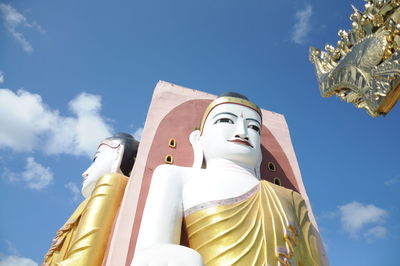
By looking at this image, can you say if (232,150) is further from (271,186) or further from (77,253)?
(77,253)

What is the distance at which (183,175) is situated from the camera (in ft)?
9.71

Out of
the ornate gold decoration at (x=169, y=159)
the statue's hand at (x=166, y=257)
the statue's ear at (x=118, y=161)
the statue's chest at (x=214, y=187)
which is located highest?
the statue's ear at (x=118, y=161)

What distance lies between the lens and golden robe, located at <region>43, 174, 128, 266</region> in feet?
9.06

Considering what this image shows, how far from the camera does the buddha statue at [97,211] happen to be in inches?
110

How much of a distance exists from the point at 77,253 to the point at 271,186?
70.5 inches

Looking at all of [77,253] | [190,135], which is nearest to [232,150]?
[190,135]

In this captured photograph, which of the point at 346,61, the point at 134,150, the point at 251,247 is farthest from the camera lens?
the point at 134,150

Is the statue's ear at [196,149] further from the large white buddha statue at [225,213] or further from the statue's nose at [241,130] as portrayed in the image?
the statue's nose at [241,130]

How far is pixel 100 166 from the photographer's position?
3992mm

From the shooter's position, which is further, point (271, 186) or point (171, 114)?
point (171, 114)

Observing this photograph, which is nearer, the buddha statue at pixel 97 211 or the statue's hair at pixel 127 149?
the buddha statue at pixel 97 211

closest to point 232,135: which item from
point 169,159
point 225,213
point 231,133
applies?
point 231,133

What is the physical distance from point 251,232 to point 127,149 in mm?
2111

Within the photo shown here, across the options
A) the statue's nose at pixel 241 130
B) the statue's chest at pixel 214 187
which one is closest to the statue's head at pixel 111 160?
the statue's chest at pixel 214 187
